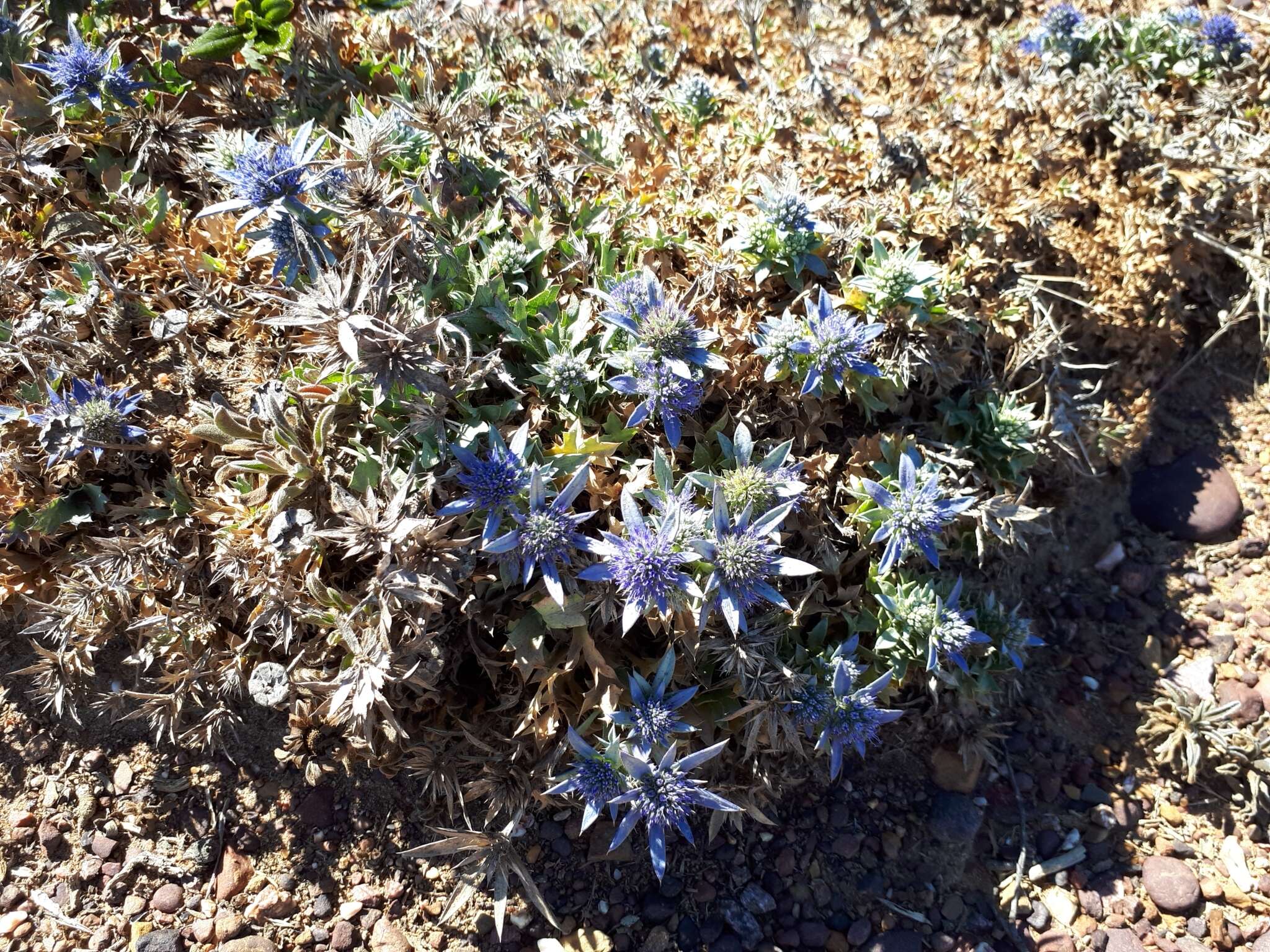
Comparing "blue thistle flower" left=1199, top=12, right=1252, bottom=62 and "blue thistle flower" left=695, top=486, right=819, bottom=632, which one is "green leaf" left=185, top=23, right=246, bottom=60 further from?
"blue thistle flower" left=1199, top=12, right=1252, bottom=62

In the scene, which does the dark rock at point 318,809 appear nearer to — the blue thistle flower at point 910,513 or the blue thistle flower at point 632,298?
the blue thistle flower at point 632,298

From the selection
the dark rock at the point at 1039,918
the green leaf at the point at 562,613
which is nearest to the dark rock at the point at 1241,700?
the dark rock at the point at 1039,918

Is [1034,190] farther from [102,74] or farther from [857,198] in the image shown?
[102,74]

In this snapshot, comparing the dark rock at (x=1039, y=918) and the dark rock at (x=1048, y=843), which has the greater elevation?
the dark rock at (x=1048, y=843)

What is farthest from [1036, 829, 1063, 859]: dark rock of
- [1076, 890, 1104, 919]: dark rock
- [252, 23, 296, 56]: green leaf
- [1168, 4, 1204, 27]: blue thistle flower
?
[252, 23, 296, 56]: green leaf

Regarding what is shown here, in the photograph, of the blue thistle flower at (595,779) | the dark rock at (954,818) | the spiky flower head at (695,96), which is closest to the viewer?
the blue thistle flower at (595,779)

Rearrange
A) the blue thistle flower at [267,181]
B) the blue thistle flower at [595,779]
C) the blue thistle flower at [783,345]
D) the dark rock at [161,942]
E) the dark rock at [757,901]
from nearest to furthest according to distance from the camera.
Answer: the blue thistle flower at [267,181], the blue thistle flower at [595,779], the dark rock at [161,942], the blue thistle flower at [783,345], the dark rock at [757,901]

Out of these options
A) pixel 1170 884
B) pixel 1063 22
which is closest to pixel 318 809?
pixel 1170 884
